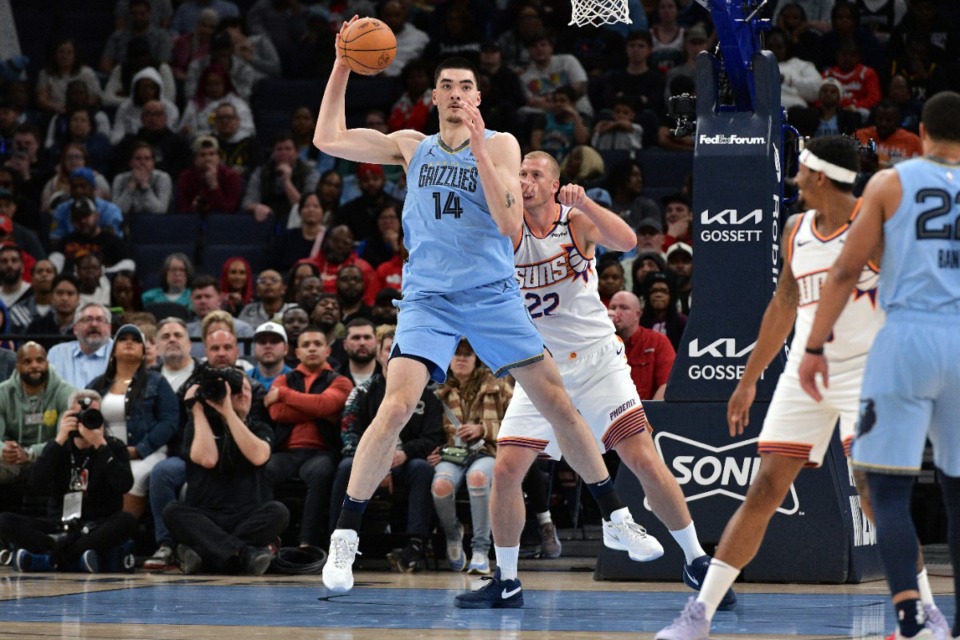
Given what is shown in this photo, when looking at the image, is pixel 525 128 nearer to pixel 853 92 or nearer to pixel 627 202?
pixel 627 202

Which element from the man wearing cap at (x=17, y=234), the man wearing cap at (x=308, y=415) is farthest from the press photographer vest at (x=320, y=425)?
the man wearing cap at (x=17, y=234)

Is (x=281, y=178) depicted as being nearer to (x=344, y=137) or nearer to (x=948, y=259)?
(x=344, y=137)

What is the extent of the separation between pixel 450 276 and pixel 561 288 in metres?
0.95

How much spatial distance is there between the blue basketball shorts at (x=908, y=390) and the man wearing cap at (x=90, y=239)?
34.2 ft

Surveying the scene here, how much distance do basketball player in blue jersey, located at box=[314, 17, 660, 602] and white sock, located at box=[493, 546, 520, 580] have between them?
0.65m

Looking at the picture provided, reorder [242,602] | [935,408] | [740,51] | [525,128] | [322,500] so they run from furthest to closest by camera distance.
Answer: [525,128] → [322,500] → [740,51] → [242,602] → [935,408]

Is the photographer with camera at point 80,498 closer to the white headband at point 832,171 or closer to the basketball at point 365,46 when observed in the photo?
the basketball at point 365,46

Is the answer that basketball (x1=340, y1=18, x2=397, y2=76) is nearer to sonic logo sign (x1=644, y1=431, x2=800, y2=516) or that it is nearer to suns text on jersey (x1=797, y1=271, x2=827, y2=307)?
suns text on jersey (x1=797, y1=271, x2=827, y2=307)

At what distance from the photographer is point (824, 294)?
530 cm

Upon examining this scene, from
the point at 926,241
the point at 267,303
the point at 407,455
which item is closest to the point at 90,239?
the point at 267,303

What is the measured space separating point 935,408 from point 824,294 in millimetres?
561

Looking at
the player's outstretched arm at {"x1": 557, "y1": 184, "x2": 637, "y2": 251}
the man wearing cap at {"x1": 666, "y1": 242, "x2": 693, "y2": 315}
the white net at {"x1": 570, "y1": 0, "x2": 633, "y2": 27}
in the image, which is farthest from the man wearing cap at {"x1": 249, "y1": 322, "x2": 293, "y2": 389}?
the player's outstretched arm at {"x1": 557, "y1": 184, "x2": 637, "y2": 251}

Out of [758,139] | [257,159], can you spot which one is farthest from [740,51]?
[257,159]

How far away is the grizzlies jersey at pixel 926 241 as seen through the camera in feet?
17.1
